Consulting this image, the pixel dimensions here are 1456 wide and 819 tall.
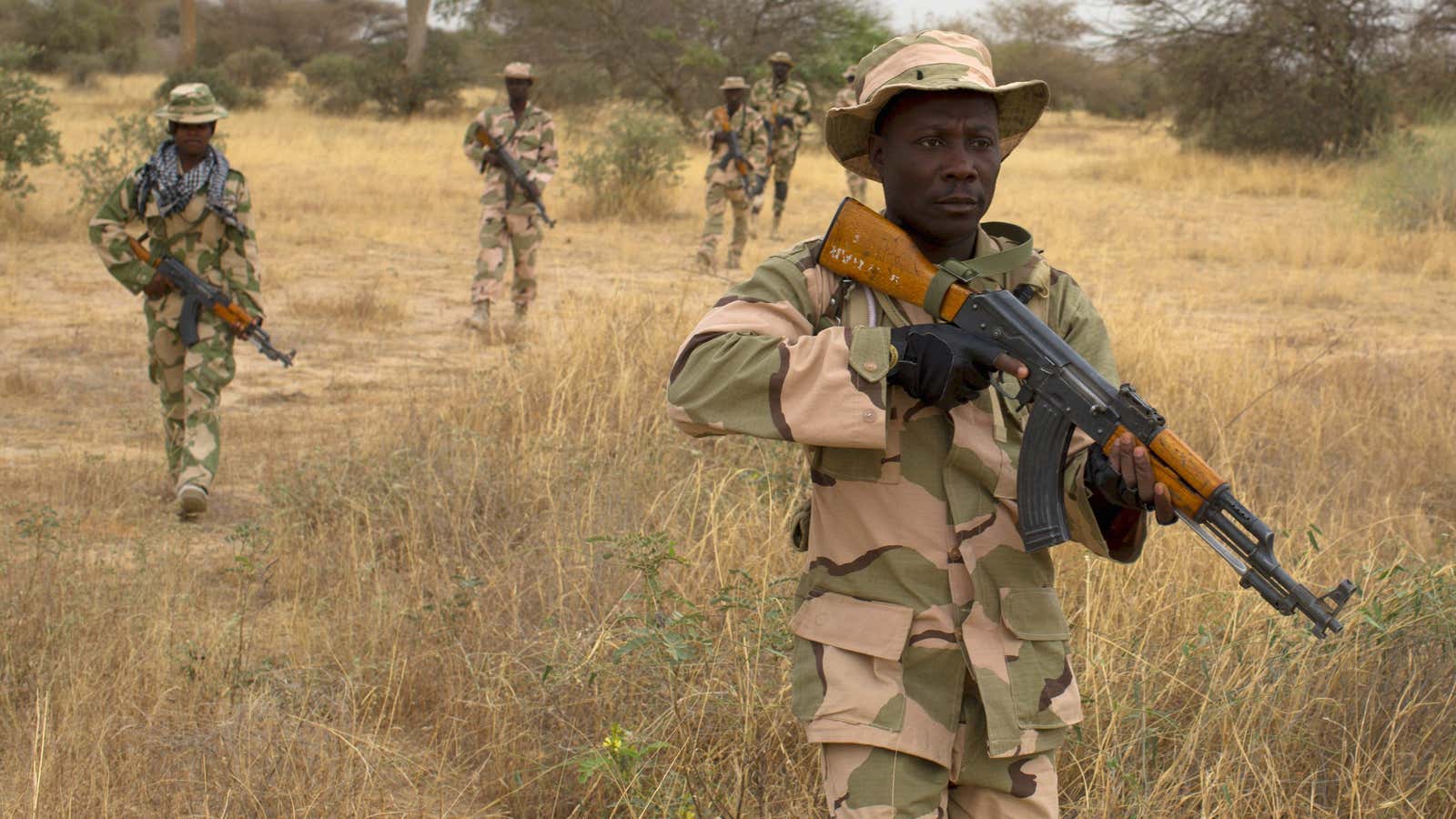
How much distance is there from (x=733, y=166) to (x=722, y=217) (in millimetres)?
493

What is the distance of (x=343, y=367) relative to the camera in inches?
339

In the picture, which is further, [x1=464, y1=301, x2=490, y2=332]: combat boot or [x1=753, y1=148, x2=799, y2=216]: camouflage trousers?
[x1=753, y1=148, x2=799, y2=216]: camouflage trousers

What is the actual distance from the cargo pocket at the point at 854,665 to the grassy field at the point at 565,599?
0.63m

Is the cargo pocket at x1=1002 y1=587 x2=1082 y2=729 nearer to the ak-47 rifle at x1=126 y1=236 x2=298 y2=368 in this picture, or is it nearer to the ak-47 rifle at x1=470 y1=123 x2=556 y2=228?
the ak-47 rifle at x1=126 y1=236 x2=298 y2=368

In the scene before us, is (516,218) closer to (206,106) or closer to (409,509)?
(206,106)

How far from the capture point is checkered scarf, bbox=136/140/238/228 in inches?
222

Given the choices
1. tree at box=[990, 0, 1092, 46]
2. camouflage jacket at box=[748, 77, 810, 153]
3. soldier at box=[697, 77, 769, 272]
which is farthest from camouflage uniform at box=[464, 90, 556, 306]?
tree at box=[990, 0, 1092, 46]

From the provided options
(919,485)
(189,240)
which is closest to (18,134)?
(189,240)

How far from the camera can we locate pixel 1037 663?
6.83ft

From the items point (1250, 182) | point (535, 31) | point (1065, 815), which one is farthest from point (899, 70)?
point (535, 31)

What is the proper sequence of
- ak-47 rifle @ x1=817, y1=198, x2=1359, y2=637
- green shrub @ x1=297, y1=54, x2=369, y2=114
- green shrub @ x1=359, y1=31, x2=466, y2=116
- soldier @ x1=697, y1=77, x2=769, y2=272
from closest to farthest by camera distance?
ak-47 rifle @ x1=817, y1=198, x2=1359, y2=637 < soldier @ x1=697, y1=77, x2=769, y2=272 < green shrub @ x1=297, y1=54, x2=369, y2=114 < green shrub @ x1=359, y1=31, x2=466, y2=116

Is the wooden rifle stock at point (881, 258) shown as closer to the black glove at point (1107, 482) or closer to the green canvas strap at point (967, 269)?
the green canvas strap at point (967, 269)

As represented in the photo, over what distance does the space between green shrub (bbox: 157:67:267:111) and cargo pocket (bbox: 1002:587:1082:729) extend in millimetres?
26277

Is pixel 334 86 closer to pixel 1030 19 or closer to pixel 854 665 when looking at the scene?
pixel 854 665
